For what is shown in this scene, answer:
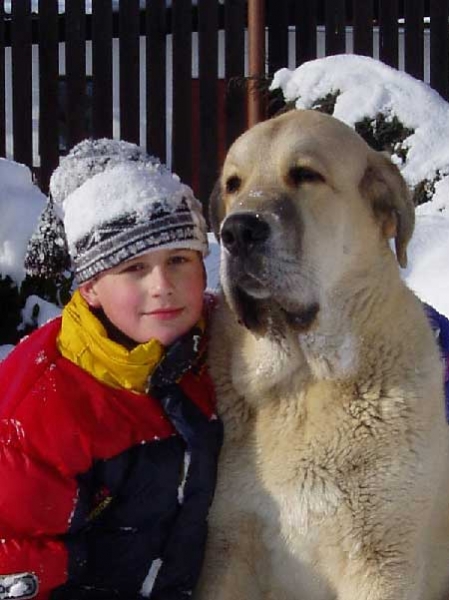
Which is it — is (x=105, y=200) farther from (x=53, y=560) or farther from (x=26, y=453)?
(x=53, y=560)

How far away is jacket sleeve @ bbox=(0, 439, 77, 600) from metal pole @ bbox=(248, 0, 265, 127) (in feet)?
17.0

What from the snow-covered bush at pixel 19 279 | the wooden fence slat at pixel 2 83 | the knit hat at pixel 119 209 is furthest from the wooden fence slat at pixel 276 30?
the knit hat at pixel 119 209

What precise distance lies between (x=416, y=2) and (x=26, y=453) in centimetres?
603

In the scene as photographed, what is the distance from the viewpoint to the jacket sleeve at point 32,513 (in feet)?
8.59

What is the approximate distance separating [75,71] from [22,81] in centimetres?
36

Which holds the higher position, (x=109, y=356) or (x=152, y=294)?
(x=152, y=294)

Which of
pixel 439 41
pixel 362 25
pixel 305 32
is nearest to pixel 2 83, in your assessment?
pixel 305 32

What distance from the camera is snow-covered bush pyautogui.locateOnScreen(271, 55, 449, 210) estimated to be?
601 cm

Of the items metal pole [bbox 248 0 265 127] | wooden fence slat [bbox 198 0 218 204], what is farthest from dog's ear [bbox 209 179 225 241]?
wooden fence slat [bbox 198 0 218 204]

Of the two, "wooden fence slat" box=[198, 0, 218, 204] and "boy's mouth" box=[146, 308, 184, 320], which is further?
"wooden fence slat" box=[198, 0, 218, 204]

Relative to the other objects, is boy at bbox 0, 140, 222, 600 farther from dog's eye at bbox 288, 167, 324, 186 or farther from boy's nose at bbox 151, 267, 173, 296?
dog's eye at bbox 288, 167, 324, 186

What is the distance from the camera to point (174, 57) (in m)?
7.85

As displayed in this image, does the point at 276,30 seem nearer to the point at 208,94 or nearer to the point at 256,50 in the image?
the point at 256,50

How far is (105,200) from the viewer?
279 cm
